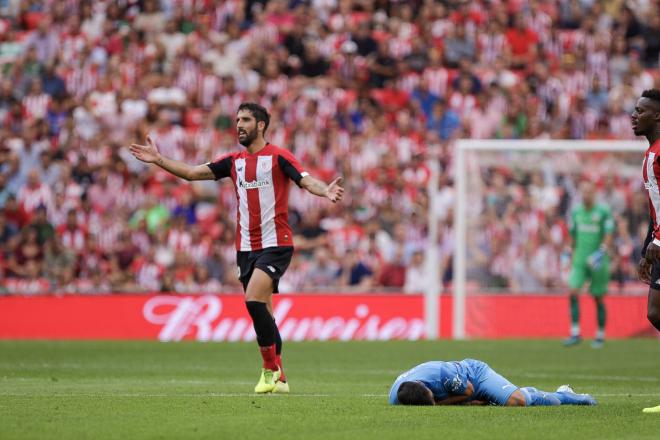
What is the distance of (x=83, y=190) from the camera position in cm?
2578

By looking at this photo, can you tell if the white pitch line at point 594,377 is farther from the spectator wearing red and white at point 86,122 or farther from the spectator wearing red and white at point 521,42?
the spectator wearing red and white at point 521,42

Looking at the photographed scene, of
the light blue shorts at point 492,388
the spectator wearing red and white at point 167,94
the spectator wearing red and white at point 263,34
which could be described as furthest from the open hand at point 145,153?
the spectator wearing red and white at point 263,34

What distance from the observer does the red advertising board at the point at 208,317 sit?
23.2 meters

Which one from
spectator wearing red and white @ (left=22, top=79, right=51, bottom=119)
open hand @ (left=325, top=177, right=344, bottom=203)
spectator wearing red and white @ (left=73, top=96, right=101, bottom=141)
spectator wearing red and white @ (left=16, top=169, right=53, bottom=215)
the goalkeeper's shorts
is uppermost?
spectator wearing red and white @ (left=22, top=79, right=51, bottom=119)

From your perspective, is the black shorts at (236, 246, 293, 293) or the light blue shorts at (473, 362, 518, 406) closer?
the light blue shorts at (473, 362, 518, 406)

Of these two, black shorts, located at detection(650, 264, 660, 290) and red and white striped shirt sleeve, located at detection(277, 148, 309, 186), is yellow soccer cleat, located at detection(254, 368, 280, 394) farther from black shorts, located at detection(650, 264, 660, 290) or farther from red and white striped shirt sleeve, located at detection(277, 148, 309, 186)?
black shorts, located at detection(650, 264, 660, 290)

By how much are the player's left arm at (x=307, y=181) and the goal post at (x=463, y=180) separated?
450 inches

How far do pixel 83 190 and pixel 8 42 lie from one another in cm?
548

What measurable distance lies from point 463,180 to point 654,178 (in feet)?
45.2

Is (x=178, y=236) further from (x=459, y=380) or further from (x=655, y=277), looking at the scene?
(x=655, y=277)

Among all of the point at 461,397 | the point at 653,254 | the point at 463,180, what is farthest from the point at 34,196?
the point at 653,254

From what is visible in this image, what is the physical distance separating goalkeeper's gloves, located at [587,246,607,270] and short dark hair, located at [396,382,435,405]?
1222 centimetres

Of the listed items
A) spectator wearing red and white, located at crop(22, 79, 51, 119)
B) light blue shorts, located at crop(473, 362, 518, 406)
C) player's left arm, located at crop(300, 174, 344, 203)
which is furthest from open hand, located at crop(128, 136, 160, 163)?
spectator wearing red and white, located at crop(22, 79, 51, 119)

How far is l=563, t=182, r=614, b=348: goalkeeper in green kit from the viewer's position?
21875 millimetres
